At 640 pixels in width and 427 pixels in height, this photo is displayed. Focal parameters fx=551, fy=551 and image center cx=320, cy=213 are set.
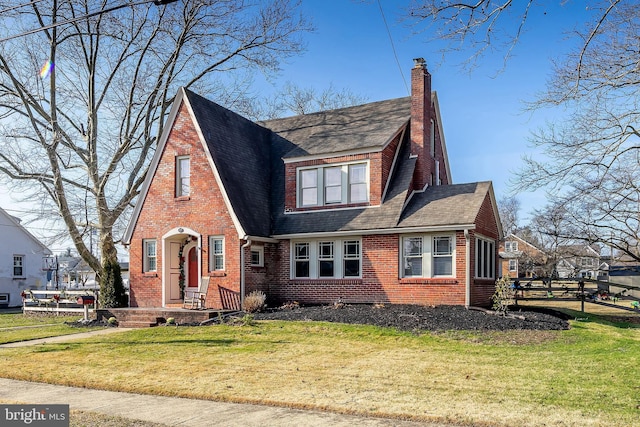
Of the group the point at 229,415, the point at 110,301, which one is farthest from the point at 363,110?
the point at 229,415

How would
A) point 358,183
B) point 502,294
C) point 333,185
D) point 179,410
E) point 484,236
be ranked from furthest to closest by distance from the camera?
point 333,185, point 358,183, point 484,236, point 502,294, point 179,410

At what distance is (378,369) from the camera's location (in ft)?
33.6

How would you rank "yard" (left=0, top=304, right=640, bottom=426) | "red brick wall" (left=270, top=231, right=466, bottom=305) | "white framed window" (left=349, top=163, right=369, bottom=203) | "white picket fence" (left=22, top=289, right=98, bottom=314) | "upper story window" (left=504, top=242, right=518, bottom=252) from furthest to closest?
"upper story window" (left=504, top=242, right=518, bottom=252)
"white picket fence" (left=22, top=289, right=98, bottom=314)
"white framed window" (left=349, top=163, right=369, bottom=203)
"red brick wall" (left=270, top=231, right=466, bottom=305)
"yard" (left=0, top=304, right=640, bottom=426)

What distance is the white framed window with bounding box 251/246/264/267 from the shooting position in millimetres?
19938

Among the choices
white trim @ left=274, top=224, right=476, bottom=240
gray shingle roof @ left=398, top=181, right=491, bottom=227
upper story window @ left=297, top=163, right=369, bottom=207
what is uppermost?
upper story window @ left=297, top=163, right=369, bottom=207

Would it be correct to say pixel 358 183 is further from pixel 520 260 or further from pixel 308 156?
pixel 520 260

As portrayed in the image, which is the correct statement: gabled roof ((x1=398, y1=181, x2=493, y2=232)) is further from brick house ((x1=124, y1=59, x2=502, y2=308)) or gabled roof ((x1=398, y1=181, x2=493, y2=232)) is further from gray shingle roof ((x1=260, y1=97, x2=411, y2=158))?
gray shingle roof ((x1=260, y1=97, x2=411, y2=158))

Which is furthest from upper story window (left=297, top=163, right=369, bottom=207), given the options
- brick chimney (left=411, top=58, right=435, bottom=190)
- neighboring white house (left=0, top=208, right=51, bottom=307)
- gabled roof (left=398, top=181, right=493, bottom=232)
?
neighboring white house (left=0, top=208, right=51, bottom=307)

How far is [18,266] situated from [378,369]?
32401mm

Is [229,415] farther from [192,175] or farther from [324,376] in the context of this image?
[192,175]

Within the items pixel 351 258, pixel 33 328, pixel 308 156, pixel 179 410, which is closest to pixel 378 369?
pixel 179 410

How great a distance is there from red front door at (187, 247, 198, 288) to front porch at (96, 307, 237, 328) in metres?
2.15

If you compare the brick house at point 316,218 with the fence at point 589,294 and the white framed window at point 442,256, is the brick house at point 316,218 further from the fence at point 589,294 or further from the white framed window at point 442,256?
the fence at point 589,294

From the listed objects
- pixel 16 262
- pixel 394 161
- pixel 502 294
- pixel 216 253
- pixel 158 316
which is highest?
pixel 394 161
